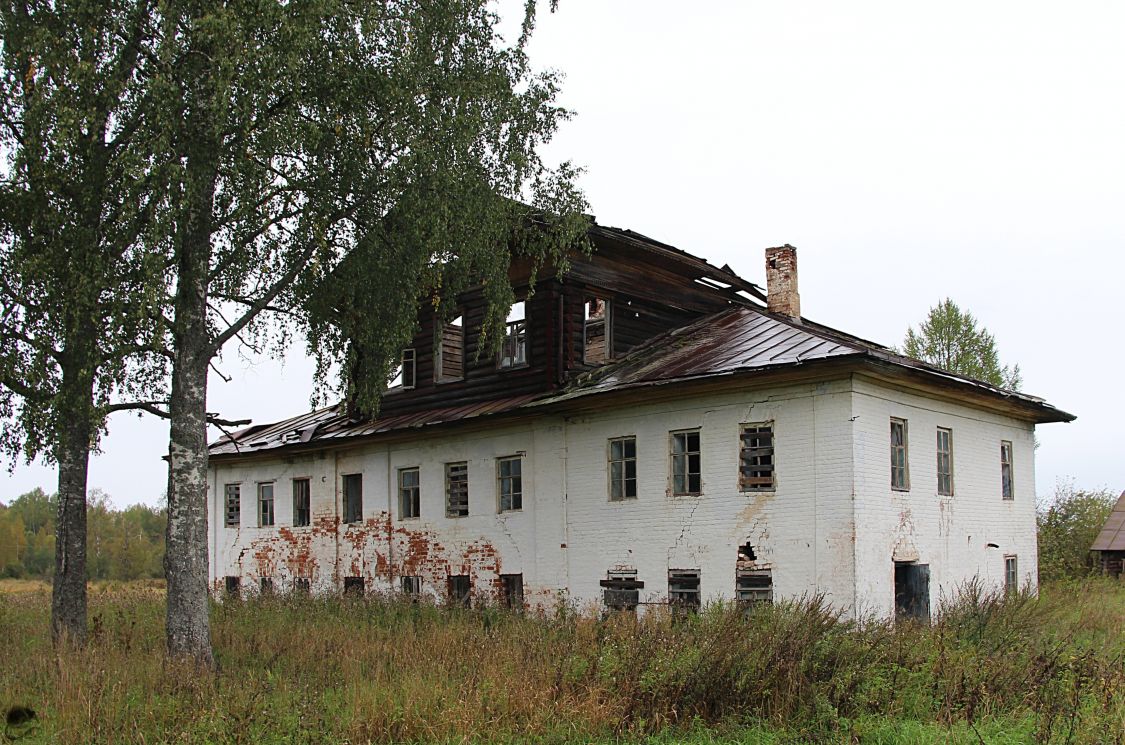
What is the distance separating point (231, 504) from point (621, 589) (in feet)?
42.0

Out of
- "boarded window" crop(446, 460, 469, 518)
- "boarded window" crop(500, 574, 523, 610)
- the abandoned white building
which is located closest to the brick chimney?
the abandoned white building

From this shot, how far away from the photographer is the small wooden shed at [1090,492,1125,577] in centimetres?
2986

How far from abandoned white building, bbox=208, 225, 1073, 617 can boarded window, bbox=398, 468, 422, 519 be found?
47 millimetres

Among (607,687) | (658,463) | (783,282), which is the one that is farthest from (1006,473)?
(607,687)

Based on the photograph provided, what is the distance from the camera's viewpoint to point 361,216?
13.5 meters

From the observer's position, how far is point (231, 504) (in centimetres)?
2611

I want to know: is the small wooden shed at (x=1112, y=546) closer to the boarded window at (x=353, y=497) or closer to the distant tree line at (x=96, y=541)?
the boarded window at (x=353, y=497)

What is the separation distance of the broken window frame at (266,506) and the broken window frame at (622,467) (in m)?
10.5

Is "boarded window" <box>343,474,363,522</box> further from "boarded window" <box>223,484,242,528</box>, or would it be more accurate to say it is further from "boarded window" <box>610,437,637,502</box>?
"boarded window" <box>610,437,637,502</box>

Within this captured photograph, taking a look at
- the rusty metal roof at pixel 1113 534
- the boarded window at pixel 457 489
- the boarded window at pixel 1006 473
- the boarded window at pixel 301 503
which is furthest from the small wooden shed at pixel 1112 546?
the boarded window at pixel 301 503

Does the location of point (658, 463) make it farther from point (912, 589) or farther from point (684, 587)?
point (912, 589)

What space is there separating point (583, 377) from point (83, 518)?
28.1 ft

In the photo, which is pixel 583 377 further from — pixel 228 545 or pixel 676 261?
pixel 228 545

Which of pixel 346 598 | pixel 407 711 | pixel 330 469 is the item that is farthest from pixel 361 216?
pixel 330 469
